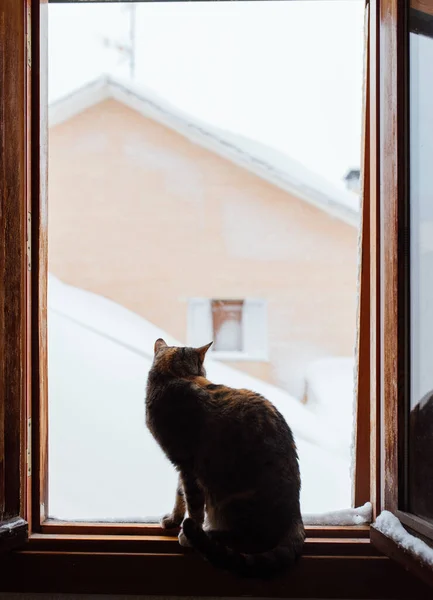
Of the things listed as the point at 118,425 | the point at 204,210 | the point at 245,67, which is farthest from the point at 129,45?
the point at 118,425

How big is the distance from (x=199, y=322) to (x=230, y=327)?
0.47 ft

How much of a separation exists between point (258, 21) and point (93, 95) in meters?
0.87

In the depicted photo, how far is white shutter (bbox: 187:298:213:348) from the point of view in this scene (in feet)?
6.72

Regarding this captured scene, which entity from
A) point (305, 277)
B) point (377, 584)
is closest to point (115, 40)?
point (305, 277)

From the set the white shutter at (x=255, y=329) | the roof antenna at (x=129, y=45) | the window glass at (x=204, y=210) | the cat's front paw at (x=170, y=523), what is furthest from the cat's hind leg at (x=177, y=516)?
the roof antenna at (x=129, y=45)

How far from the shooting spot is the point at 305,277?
8.36ft

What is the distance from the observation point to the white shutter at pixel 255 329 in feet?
6.95

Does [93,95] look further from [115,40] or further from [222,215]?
Result: [222,215]

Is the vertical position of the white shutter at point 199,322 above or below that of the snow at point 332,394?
above

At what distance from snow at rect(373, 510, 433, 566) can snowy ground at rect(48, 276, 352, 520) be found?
0.26 metres

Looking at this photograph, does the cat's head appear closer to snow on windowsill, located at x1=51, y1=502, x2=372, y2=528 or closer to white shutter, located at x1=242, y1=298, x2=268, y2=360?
→ snow on windowsill, located at x1=51, y1=502, x2=372, y2=528

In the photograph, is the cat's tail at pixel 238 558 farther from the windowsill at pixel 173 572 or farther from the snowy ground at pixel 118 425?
the snowy ground at pixel 118 425

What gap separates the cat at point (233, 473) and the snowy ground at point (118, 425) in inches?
10.6

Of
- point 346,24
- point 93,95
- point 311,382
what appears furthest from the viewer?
point 93,95
